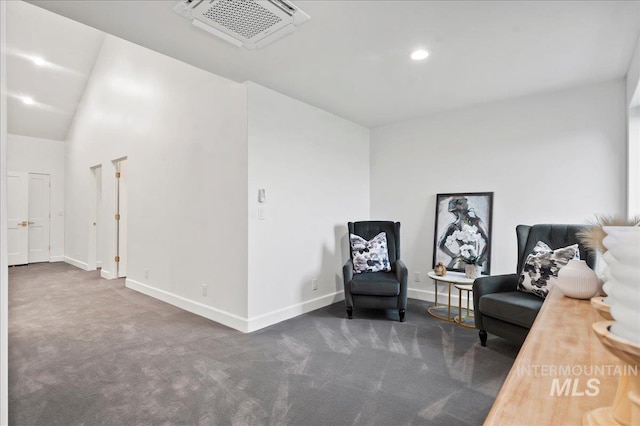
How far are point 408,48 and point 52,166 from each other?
8.50 meters

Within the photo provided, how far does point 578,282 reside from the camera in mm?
1390

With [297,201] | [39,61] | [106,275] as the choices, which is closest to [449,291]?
[297,201]

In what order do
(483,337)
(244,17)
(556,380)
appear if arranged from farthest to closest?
1. (483,337)
2. (244,17)
3. (556,380)

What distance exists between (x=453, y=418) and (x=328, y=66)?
108 inches

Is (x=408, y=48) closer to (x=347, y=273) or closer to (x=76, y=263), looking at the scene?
(x=347, y=273)

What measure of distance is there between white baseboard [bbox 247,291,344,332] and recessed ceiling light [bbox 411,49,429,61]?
2756 mm

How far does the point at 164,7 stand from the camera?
2041 mm

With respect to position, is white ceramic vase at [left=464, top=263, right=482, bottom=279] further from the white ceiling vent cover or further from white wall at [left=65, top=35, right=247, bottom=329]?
the white ceiling vent cover

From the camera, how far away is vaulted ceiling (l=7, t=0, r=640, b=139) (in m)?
2.09

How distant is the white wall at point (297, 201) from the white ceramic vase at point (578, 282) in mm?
2542

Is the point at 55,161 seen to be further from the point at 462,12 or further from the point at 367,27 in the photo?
the point at 462,12

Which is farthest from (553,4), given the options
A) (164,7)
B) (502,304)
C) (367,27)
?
(164,7)

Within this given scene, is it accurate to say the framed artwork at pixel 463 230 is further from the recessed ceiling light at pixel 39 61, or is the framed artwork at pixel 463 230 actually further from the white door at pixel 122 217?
the recessed ceiling light at pixel 39 61

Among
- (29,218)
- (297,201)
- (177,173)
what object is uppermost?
(177,173)
